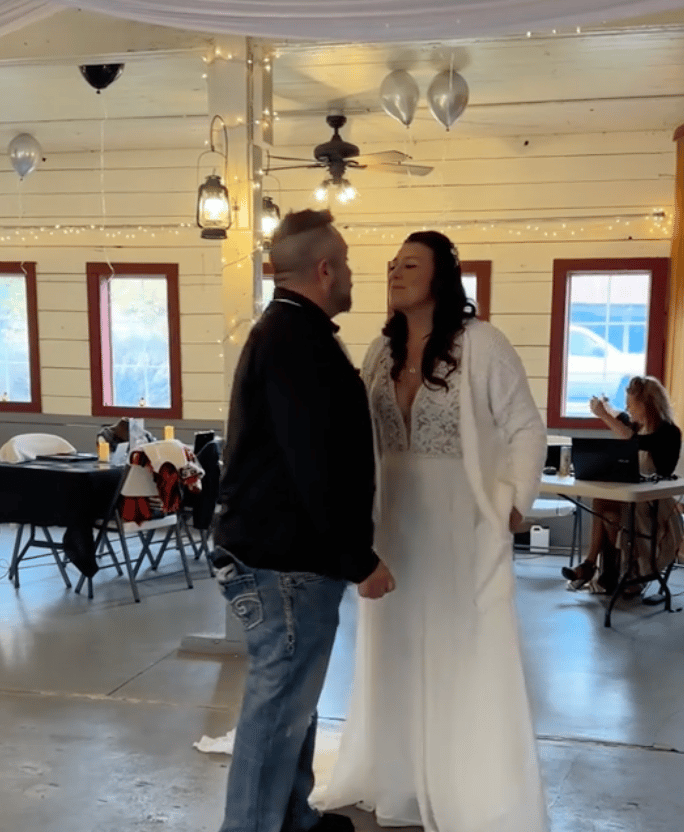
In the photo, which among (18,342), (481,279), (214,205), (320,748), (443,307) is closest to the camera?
(443,307)

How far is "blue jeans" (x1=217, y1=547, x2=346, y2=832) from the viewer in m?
2.03

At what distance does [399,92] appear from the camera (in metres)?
4.90

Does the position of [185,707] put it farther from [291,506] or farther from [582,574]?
[582,574]

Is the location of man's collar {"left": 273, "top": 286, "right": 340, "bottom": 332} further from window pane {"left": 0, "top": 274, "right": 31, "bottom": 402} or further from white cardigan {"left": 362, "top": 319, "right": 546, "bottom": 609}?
window pane {"left": 0, "top": 274, "right": 31, "bottom": 402}

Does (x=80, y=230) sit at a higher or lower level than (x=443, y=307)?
higher

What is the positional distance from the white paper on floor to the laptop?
7.08 feet

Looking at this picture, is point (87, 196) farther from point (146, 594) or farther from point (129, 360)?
point (146, 594)

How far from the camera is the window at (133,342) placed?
7.55 metres

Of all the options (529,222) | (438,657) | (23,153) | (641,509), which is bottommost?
(641,509)

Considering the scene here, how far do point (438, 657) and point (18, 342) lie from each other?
6538mm

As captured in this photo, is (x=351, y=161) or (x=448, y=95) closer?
(x=448, y=95)

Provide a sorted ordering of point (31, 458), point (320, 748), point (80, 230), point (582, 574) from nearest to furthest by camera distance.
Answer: point (320, 748) < point (582, 574) < point (31, 458) < point (80, 230)

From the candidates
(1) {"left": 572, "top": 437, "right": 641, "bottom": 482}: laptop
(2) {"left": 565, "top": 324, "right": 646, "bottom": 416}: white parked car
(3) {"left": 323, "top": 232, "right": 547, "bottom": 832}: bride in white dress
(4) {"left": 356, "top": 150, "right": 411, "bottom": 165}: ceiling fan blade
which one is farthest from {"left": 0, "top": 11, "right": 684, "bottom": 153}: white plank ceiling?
(3) {"left": 323, "top": 232, "right": 547, "bottom": 832}: bride in white dress

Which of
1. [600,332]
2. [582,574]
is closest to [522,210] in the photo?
[600,332]
